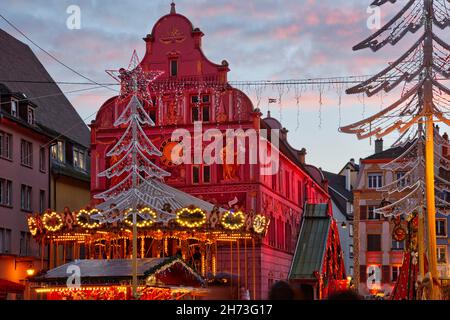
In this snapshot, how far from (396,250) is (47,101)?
2841 cm

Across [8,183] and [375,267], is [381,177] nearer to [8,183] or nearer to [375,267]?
[375,267]

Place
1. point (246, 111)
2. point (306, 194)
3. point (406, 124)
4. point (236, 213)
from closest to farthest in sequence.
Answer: point (406, 124) → point (236, 213) → point (246, 111) → point (306, 194)

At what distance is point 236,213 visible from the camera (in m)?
40.5

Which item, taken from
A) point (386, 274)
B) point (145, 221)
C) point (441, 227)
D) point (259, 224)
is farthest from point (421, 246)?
point (386, 274)

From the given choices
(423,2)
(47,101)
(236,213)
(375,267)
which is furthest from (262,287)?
(423,2)

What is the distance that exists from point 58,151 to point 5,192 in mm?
8757

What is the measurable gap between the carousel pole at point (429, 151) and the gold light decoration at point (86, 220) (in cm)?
1638

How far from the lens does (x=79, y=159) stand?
2384 inches

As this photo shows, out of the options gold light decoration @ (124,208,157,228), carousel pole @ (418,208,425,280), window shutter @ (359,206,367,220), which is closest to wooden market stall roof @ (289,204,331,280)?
window shutter @ (359,206,367,220)

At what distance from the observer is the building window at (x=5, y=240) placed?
4775 centimetres

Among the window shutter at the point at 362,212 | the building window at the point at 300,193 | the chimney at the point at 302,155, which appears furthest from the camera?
the chimney at the point at 302,155

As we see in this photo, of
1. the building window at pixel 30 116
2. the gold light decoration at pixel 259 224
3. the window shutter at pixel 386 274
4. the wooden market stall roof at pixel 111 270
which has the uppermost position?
the building window at pixel 30 116

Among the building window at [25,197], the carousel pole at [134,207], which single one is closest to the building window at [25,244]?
the building window at [25,197]

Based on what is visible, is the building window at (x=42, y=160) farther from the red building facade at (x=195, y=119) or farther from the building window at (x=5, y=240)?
the building window at (x=5, y=240)
